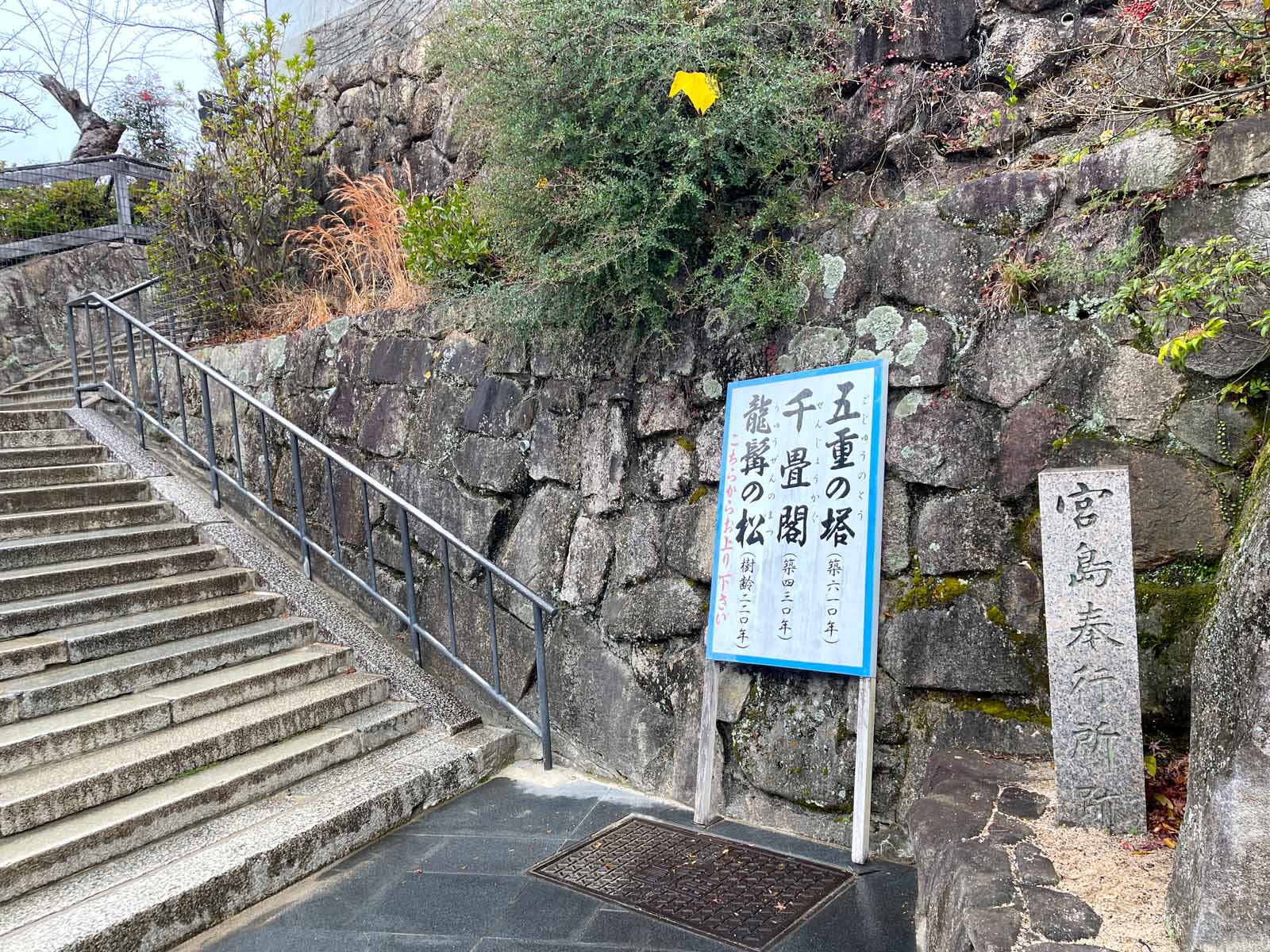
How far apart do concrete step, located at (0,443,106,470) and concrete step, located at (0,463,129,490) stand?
6 cm

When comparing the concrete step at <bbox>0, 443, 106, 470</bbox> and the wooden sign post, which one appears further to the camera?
the concrete step at <bbox>0, 443, 106, 470</bbox>

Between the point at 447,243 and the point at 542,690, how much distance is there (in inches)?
101

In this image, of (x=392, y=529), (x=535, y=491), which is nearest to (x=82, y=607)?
(x=392, y=529)

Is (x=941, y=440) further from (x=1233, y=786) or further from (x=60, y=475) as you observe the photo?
(x=60, y=475)

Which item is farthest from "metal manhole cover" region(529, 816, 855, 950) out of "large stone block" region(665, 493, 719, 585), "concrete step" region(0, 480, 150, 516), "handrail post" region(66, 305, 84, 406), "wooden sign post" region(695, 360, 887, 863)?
"handrail post" region(66, 305, 84, 406)

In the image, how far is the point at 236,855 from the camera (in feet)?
9.82

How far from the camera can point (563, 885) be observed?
117 inches

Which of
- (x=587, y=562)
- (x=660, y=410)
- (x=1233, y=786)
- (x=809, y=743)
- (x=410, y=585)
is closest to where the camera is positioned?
(x=1233, y=786)

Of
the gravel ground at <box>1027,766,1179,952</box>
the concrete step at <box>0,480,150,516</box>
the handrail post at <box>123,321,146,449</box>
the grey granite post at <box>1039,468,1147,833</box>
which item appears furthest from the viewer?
the handrail post at <box>123,321,146,449</box>

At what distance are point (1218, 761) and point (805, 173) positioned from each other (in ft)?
8.70

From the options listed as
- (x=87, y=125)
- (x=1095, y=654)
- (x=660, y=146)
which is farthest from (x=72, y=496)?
(x=87, y=125)

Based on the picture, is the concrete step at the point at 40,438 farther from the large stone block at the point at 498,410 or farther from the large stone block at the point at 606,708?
the large stone block at the point at 606,708

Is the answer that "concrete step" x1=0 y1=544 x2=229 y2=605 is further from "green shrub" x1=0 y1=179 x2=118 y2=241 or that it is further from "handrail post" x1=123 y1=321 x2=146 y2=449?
"green shrub" x1=0 y1=179 x2=118 y2=241

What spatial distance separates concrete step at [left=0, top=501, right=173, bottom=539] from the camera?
4441 millimetres
